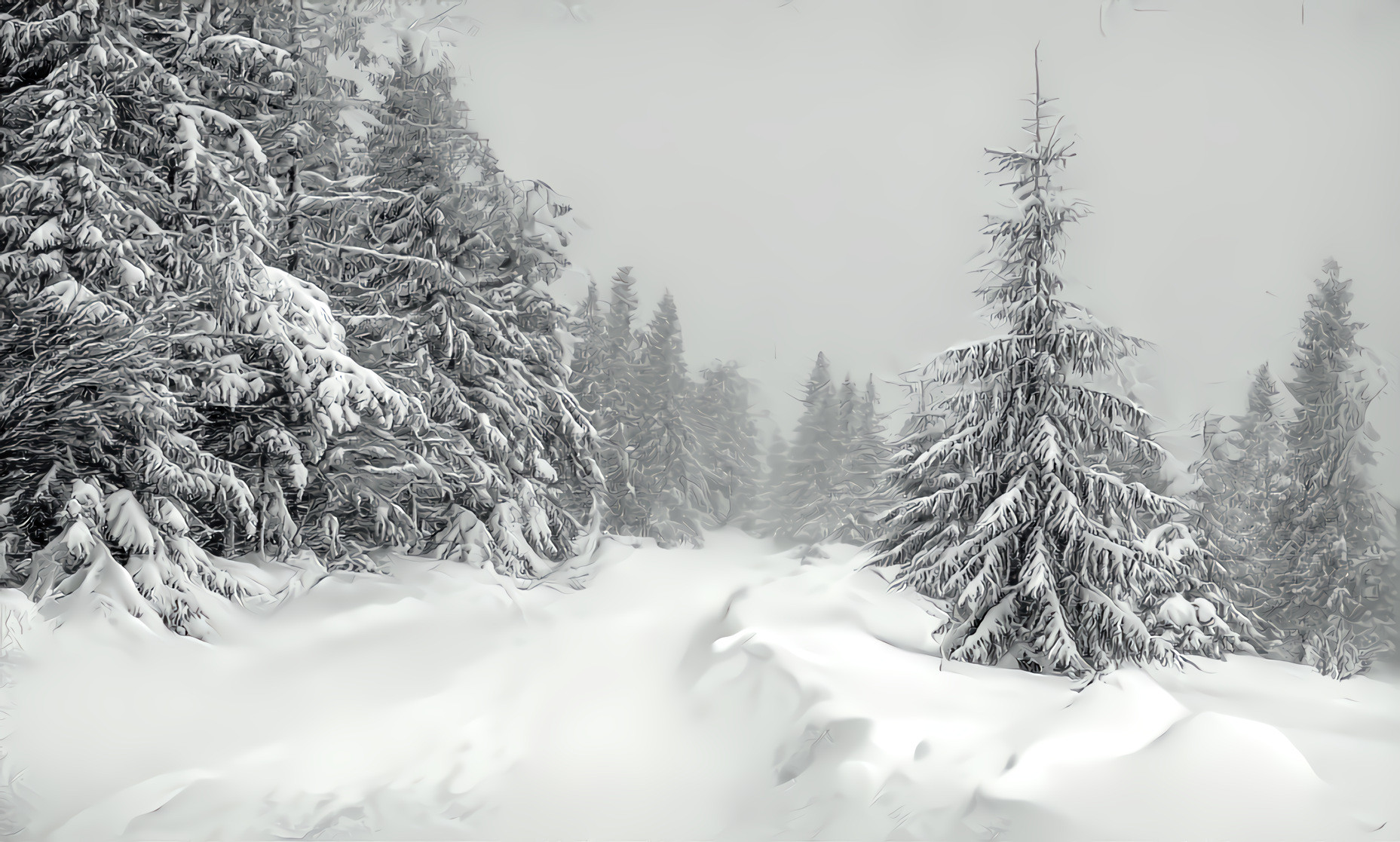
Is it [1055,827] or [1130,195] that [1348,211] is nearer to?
[1130,195]

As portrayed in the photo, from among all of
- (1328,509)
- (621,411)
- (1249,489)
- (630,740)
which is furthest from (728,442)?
(630,740)

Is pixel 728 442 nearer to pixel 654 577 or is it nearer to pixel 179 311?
pixel 654 577

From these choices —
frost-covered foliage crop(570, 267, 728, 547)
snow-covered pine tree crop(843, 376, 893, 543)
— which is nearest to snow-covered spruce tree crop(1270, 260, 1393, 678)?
snow-covered pine tree crop(843, 376, 893, 543)

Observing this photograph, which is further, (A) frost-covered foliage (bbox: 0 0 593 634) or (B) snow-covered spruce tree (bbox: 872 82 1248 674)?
(B) snow-covered spruce tree (bbox: 872 82 1248 674)

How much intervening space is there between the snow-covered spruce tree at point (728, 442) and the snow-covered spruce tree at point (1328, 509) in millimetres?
23714

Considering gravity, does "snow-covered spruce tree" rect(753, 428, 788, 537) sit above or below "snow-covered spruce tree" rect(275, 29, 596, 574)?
below

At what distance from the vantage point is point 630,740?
23.3ft

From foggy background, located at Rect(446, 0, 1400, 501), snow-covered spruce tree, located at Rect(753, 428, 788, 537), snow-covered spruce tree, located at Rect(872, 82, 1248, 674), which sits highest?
foggy background, located at Rect(446, 0, 1400, 501)

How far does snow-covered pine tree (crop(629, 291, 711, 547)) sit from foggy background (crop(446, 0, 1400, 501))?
2010 centimetres

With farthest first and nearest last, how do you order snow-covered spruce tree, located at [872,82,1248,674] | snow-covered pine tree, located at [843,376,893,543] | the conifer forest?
snow-covered pine tree, located at [843,376,893,543] → snow-covered spruce tree, located at [872,82,1248,674] → the conifer forest

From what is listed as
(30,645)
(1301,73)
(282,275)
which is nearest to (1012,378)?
(1301,73)

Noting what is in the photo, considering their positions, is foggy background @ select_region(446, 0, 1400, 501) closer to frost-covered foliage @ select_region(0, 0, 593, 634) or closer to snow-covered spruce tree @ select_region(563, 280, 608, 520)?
frost-covered foliage @ select_region(0, 0, 593, 634)

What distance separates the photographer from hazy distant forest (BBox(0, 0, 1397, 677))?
8219 mm

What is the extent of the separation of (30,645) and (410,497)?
757 centimetres
